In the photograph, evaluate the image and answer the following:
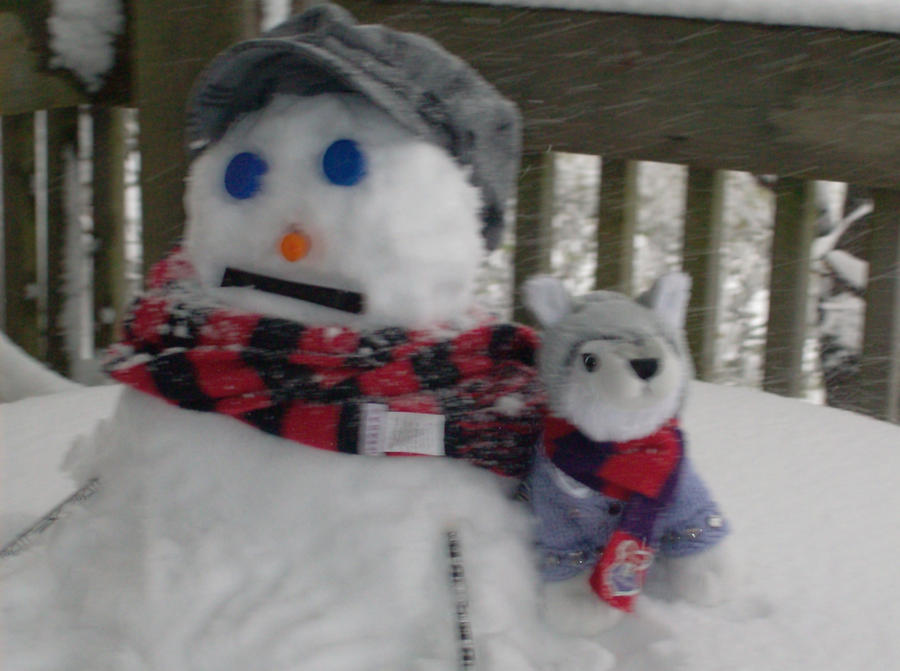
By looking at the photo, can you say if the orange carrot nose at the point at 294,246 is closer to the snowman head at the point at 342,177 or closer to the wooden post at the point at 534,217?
the snowman head at the point at 342,177

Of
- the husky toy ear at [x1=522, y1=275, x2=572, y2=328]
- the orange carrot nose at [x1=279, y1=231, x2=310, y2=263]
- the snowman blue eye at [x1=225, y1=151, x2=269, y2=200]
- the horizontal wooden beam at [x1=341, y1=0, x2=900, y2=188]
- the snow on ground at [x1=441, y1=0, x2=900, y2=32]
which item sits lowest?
the husky toy ear at [x1=522, y1=275, x2=572, y2=328]

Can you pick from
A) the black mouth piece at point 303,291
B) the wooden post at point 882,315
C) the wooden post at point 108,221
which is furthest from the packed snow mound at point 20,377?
the wooden post at point 882,315

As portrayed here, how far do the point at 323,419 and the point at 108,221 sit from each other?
4.42 feet

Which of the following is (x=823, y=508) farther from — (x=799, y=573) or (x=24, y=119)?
(x=24, y=119)

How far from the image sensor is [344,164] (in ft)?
2.41

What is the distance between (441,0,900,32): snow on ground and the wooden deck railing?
14mm

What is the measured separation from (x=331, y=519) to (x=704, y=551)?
31cm

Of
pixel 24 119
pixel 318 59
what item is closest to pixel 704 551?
pixel 318 59

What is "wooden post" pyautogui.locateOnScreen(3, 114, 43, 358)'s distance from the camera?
1903mm

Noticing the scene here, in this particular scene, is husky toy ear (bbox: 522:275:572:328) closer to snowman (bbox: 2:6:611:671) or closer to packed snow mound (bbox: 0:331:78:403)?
snowman (bbox: 2:6:611:671)

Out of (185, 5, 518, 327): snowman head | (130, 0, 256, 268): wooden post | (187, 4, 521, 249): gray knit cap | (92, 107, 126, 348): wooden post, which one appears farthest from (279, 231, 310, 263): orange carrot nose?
(92, 107, 126, 348): wooden post

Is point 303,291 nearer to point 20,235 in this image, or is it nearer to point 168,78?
point 168,78

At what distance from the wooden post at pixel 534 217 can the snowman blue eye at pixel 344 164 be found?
0.99 metres

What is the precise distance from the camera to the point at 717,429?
129 centimetres
